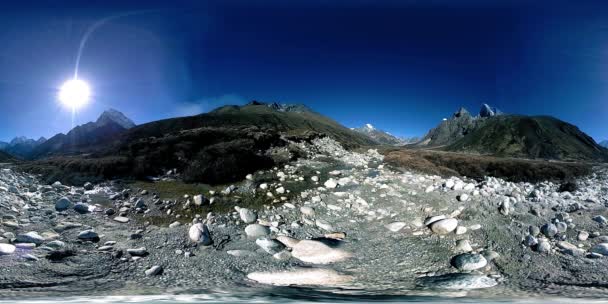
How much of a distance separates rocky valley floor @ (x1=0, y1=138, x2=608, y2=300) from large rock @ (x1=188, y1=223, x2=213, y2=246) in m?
0.02

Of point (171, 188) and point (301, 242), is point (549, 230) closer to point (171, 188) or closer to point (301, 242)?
point (301, 242)

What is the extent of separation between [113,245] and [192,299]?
8.55ft

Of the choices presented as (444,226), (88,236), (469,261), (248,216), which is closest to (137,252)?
(88,236)

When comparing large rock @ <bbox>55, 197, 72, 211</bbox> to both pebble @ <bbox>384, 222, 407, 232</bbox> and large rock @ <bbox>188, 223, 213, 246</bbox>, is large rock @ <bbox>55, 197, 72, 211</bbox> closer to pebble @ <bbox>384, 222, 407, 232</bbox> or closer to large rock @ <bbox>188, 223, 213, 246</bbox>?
large rock @ <bbox>188, 223, 213, 246</bbox>

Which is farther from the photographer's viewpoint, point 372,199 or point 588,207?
point 372,199

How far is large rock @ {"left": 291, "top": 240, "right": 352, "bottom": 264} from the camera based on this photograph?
570cm

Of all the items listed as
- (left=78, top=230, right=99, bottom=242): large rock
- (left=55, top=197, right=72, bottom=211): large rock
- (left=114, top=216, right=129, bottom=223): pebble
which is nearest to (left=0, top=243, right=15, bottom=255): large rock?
(left=78, top=230, right=99, bottom=242): large rock

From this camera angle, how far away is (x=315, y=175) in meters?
12.9

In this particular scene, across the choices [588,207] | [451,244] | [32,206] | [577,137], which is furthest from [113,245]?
[577,137]

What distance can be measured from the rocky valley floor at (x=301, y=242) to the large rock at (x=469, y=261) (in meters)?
0.02

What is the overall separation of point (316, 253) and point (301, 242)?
470mm

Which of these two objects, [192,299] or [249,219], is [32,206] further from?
[192,299]

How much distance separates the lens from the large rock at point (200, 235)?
6.28 metres

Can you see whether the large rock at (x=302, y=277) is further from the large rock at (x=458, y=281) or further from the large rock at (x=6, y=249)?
the large rock at (x=6, y=249)
